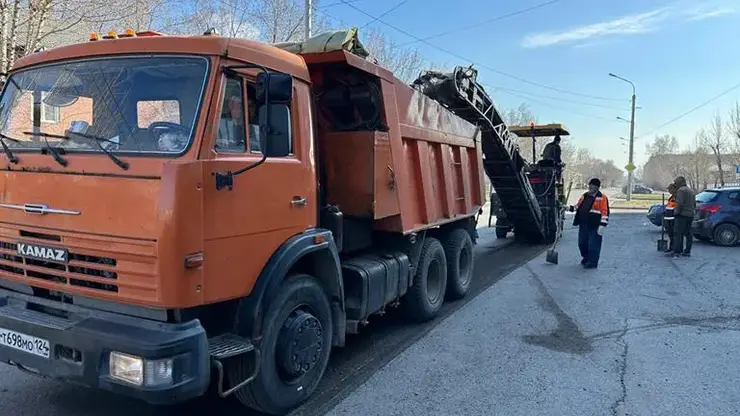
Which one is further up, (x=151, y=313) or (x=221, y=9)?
(x=221, y=9)

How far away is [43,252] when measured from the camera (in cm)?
321

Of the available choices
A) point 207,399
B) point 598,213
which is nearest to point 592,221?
point 598,213

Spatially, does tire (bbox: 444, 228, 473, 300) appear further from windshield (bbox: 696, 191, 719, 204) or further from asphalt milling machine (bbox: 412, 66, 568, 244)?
windshield (bbox: 696, 191, 719, 204)

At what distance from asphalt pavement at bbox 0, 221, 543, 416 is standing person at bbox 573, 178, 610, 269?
497cm

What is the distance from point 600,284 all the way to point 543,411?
511cm

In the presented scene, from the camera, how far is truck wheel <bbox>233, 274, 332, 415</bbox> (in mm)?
3537

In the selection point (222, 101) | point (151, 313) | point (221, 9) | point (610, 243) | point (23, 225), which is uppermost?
point (221, 9)

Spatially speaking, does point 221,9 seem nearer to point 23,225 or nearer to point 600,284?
point 600,284

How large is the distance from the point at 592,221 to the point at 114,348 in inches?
351

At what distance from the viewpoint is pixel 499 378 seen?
4551 millimetres

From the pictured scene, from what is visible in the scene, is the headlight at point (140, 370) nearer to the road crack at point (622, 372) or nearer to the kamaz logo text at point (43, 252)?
the kamaz logo text at point (43, 252)

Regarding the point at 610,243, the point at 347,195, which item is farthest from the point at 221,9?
the point at 347,195

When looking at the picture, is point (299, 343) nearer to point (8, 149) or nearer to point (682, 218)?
point (8, 149)

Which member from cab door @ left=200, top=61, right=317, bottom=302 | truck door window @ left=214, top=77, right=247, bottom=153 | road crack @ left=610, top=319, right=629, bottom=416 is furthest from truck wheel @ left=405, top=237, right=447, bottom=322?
truck door window @ left=214, top=77, right=247, bottom=153
